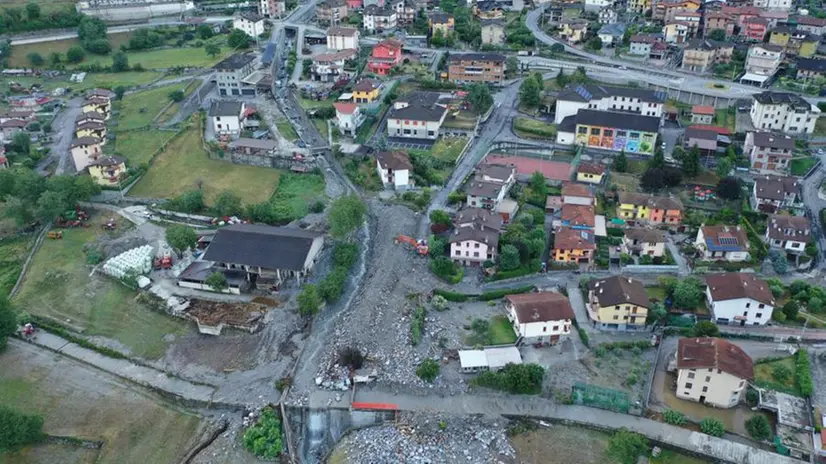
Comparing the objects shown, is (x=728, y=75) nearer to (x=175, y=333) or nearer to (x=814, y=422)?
(x=814, y=422)

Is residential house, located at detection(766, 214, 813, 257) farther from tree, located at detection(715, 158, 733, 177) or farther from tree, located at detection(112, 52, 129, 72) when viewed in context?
tree, located at detection(112, 52, 129, 72)

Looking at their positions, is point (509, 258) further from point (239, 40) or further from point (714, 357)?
point (239, 40)

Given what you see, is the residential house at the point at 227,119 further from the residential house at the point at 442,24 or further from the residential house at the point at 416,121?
the residential house at the point at 442,24

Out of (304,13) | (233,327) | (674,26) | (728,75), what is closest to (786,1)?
(674,26)

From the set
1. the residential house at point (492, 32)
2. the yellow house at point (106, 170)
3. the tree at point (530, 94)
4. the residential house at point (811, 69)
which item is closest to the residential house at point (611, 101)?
the tree at point (530, 94)

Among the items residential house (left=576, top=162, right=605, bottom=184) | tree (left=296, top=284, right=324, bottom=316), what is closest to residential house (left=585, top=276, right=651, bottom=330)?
residential house (left=576, top=162, right=605, bottom=184)

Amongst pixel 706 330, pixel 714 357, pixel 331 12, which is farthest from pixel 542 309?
pixel 331 12
